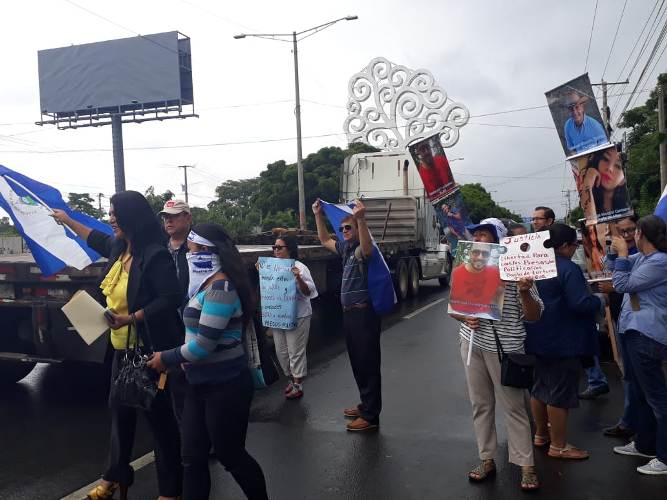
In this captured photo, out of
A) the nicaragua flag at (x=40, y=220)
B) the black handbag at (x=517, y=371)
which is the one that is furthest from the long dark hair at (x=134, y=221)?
the black handbag at (x=517, y=371)

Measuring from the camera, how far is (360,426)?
5.30 meters

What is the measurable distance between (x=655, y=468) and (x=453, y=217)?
2.49m

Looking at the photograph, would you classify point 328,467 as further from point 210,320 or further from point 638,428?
point 638,428

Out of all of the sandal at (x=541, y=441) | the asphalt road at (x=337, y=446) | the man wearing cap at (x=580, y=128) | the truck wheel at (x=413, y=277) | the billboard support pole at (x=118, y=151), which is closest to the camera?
the asphalt road at (x=337, y=446)

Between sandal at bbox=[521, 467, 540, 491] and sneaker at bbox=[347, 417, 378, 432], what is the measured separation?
1.54 metres

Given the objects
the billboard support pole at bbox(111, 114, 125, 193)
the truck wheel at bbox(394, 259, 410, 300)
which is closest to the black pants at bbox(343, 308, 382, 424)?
the truck wheel at bbox(394, 259, 410, 300)

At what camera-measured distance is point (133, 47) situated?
4303 cm

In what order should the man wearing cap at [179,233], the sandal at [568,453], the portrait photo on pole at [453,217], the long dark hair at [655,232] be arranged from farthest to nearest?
1. the portrait photo on pole at [453,217]
2. the sandal at [568,453]
3. the long dark hair at [655,232]
4. the man wearing cap at [179,233]

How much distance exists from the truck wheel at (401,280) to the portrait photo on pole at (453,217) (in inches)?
338

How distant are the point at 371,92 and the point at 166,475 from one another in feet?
75.9

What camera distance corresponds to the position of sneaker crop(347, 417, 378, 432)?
5.29 m

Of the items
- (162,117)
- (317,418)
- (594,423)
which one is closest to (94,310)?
(317,418)

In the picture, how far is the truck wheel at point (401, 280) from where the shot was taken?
14.5m

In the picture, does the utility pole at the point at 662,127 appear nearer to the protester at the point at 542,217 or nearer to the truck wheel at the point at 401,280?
the truck wheel at the point at 401,280
